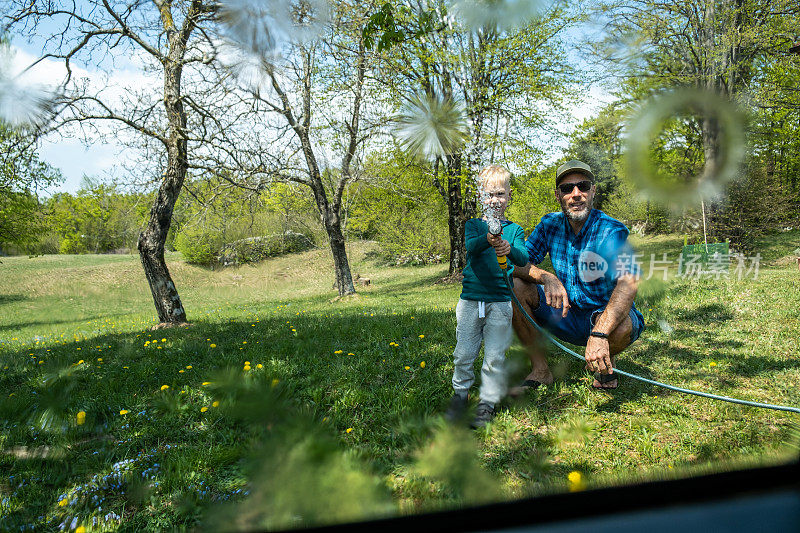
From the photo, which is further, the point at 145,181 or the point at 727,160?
the point at 145,181

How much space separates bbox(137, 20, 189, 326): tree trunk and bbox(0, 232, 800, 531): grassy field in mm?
3298

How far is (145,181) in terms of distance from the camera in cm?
905

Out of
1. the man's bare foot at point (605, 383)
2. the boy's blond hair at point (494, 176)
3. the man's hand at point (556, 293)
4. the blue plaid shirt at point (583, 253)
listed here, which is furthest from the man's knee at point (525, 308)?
the boy's blond hair at point (494, 176)

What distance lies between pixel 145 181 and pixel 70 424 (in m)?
7.53

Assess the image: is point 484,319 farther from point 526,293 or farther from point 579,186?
point 579,186

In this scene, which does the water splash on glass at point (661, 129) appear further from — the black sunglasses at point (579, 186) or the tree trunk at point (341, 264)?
the tree trunk at point (341, 264)

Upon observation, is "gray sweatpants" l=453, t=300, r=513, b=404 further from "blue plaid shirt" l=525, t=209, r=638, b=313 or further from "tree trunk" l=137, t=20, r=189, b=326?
"tree trunk" l=137, t=20, r=189, b=326

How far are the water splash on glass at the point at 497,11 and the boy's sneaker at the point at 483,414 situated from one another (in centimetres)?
216

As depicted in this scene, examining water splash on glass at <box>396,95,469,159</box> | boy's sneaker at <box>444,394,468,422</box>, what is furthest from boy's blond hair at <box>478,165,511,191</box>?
boy's sneaker at <box>444,394,468,422</box>

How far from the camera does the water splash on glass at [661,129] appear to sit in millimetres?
1186

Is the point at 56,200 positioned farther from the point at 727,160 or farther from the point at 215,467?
the point at 727,160

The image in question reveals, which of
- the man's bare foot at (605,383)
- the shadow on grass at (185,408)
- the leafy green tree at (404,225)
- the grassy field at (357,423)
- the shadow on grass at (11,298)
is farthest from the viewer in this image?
the leafy green tree at (404,225)

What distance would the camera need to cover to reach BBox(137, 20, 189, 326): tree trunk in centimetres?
884

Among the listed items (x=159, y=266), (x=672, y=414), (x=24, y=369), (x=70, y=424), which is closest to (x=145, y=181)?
(x=159, y=266)
